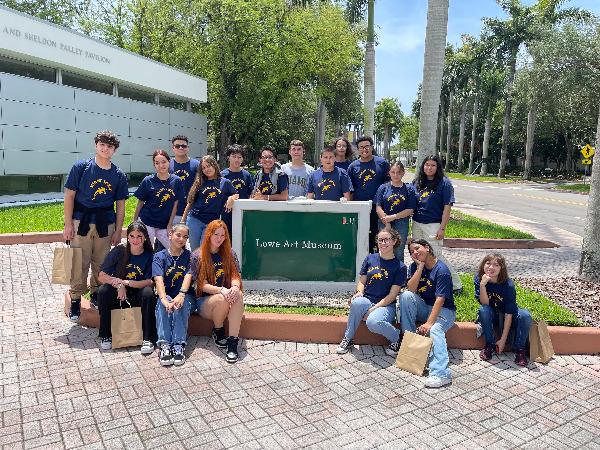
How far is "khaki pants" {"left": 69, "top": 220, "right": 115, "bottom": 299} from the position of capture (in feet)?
16.5

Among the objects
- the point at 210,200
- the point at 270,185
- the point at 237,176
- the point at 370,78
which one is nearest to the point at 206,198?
the point at 210,200

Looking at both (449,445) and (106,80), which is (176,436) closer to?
(449,445)

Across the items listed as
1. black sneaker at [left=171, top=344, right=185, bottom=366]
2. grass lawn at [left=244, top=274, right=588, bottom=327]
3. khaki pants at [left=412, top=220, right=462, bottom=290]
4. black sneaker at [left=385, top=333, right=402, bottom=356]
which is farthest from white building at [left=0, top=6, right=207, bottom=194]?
black sneaker at [left=385, top=333, right=402, bottom=356]

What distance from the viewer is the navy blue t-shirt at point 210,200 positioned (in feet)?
18.9

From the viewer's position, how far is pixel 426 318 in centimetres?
468

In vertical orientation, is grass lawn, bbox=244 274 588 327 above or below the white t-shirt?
below

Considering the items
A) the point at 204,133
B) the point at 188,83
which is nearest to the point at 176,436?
the point at 188,83

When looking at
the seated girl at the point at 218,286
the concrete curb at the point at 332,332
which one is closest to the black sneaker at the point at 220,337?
the seated girl at the point at 218,286

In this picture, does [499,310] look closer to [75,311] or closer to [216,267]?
[216,267]

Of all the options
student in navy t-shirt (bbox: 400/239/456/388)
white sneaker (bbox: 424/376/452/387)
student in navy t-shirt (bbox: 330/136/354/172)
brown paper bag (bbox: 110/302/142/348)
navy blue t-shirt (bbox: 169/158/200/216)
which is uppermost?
student in navy t-shirt (bbox: 330/136/354/172)

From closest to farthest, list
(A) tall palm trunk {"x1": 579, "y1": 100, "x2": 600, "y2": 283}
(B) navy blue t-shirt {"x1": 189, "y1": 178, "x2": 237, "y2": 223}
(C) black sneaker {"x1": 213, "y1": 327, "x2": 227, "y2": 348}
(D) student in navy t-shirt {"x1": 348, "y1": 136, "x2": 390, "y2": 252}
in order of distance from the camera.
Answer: (C) black sneaker {"x1": 213, "y1": 327, "x2": 227, "y2": 348} → (B) navy blue t-shirt {"x1": 189, "y1": 178, "x2": 237, "y2": 223} → (D) student in navy t-shirt {"x1": 348, "y1": 136, "x2": 390, "y2": 252} → (A) tall palm trunk {"x1": 579, "y1": 100, "x2": 600, "y2": 283}

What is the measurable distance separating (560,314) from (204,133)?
846 inches

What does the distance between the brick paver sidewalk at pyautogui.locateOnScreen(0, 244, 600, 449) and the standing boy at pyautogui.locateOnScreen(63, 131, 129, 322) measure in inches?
30.6

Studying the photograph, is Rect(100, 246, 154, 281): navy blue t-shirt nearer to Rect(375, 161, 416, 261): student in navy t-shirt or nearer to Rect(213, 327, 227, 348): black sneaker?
Rect(213, 327, 227, 348): black sneaker
